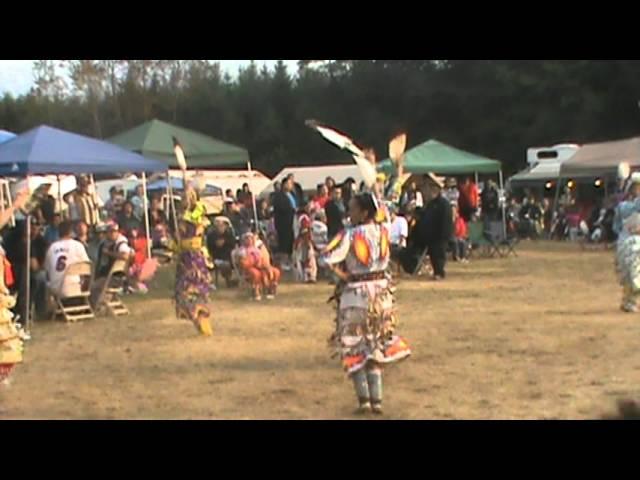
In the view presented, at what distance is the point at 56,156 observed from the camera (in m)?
12.0

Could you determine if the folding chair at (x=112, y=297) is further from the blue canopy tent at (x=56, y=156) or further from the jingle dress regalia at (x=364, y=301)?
the jingle dress regalia at (x=364, y=301)

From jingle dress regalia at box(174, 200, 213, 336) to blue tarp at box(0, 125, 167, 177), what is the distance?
229 cm

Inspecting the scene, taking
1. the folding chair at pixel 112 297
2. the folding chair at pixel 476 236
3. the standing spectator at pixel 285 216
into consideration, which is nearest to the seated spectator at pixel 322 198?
the standing spectator at pixel 285 216

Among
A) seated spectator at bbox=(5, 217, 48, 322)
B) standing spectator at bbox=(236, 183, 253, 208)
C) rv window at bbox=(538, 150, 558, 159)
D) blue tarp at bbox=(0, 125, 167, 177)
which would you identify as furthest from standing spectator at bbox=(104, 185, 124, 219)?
rv window at bbox=(538, 150, 558, 159)

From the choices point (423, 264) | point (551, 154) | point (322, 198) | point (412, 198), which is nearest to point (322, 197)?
point (322, 198)

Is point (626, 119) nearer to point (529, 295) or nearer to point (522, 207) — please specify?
point (522, 207)

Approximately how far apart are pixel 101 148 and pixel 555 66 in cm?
2506

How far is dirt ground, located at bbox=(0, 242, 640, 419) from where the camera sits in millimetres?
7270

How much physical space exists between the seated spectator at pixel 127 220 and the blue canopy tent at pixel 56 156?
297cm

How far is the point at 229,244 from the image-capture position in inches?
601

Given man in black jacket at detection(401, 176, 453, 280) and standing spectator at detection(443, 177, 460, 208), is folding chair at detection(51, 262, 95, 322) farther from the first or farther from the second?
standing spectator at detection(443, 177, 460, 208)

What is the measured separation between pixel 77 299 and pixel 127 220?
4.50 meters

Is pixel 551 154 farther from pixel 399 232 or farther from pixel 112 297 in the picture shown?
pixel 112 297

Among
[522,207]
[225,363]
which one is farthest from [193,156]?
[522,207]
